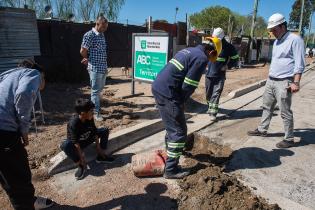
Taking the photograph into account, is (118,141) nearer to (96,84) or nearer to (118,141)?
(118,141)

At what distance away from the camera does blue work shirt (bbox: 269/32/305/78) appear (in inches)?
188

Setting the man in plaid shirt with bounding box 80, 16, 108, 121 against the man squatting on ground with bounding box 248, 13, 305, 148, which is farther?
the man in plaid shirt with bounding box 80, 16, 108, 121

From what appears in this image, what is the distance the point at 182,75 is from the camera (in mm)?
3779

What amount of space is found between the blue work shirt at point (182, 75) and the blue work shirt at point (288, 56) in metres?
1.88

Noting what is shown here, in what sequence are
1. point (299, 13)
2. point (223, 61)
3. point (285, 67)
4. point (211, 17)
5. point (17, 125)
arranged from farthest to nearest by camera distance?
point (211, 17) → point (299, 13) → point (223, 61) → point (285, 67) → point (17, 125)

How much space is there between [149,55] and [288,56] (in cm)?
357

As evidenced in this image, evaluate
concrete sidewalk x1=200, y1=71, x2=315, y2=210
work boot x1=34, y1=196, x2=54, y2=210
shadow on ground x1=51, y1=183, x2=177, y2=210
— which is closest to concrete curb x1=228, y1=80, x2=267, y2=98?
concrete sidewalk x1=200, y1=71, x2=315, y2=210

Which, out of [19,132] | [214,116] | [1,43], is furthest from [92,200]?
[1,43]

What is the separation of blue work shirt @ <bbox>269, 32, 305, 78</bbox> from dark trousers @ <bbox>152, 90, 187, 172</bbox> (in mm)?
2079

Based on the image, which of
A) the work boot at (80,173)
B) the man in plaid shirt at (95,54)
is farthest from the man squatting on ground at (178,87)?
the man in plaid shirt at (95,54)

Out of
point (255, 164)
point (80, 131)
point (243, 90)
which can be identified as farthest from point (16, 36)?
point (255, 164)

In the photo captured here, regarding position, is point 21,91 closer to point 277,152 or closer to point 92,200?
point 92,200

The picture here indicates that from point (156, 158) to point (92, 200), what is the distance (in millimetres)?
985

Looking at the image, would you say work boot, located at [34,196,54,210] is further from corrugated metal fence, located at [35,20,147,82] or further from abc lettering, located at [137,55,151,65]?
corrugated metal fence, located at [35,20,147,82]
